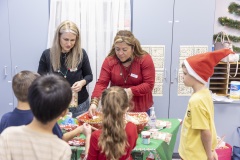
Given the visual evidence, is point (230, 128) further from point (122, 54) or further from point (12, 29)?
point (12, 29)

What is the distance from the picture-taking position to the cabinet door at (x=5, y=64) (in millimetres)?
3068

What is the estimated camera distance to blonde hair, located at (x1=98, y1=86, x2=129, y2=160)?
1.58 m

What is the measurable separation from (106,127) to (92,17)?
1.78 meters

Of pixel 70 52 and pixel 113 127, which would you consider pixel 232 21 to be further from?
pixel 113 127

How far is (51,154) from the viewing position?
124 cm

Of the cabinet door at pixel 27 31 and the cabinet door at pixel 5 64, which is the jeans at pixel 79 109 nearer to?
the cabinet door at pixel 27 31

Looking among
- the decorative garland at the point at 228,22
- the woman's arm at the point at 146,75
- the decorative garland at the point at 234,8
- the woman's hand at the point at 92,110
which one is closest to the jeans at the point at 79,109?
the woman's hand at the point at 92,110

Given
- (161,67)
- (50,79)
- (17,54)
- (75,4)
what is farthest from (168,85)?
(50,79)

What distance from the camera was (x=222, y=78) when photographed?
134 inches

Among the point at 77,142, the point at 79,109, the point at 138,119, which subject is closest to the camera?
the point at 77,142

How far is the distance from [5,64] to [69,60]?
1.02 metres

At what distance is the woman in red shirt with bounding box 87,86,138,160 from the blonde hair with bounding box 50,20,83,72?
99 centimetres

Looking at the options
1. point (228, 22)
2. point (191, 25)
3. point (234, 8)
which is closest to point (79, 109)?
point (191, 25)

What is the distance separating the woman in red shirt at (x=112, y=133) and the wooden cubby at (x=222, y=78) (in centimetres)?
210
